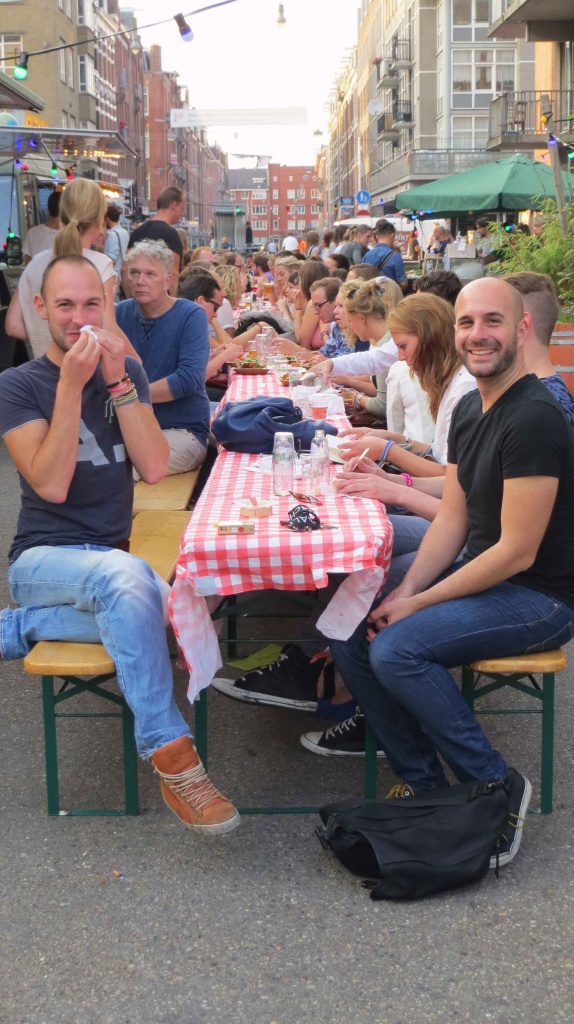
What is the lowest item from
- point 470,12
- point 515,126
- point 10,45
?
point 515,126

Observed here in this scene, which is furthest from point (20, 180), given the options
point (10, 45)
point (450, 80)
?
point (450, 80)

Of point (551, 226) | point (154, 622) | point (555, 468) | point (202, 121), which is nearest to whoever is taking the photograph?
point (555, 468)

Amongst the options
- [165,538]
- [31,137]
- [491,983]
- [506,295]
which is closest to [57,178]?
[31,137]

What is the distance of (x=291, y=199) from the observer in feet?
563

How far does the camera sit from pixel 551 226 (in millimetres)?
9758

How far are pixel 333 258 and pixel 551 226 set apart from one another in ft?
10.2

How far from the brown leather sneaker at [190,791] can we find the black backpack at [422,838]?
0.33 meters

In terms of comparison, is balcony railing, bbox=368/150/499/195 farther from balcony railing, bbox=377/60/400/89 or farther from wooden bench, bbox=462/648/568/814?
wooden bench, bbox=462/648/568/814

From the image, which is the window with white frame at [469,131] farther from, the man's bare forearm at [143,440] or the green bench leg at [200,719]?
the green bench leg at [200,719]

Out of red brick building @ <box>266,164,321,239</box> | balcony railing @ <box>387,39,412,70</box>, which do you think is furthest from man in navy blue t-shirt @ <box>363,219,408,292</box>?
red brick building @ <box>266,164,321,239</box>

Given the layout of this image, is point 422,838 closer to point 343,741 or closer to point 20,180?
point 343,741

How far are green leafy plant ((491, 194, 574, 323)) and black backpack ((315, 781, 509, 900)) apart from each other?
6.21m

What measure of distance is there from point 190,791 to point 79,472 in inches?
41.1

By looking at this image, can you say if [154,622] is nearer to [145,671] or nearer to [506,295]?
[145,671]
